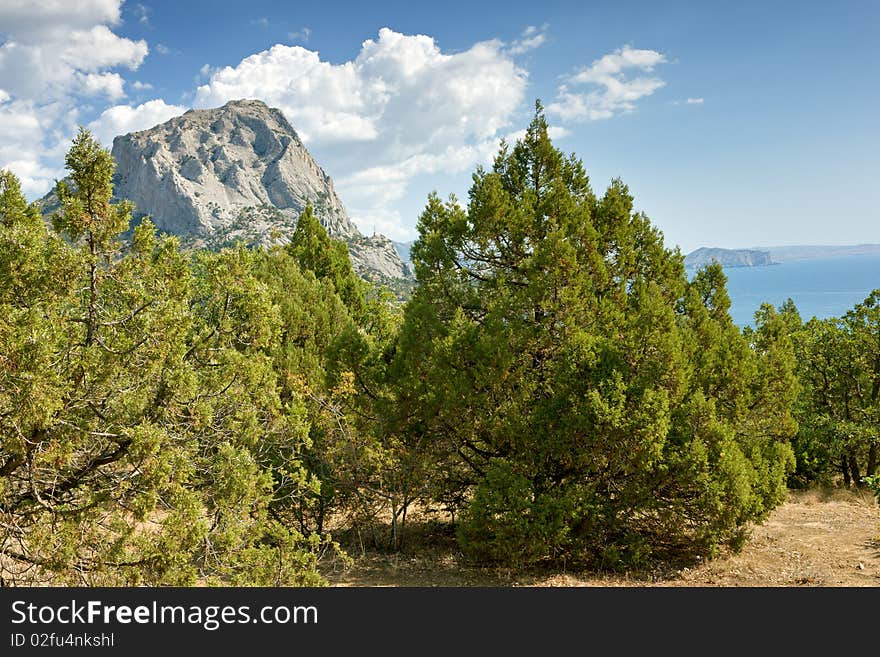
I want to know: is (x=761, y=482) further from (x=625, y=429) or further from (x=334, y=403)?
(x=334, y=403)

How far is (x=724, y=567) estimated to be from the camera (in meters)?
10.3

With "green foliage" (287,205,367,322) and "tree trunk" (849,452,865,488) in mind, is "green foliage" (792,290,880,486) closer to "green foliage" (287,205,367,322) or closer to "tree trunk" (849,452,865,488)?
"tree trunk" (849,452,865,488)

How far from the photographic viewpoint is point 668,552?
11039 millimetres

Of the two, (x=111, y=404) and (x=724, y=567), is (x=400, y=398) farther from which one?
(x=724, y=567)

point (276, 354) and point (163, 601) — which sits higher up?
point (276, 354)

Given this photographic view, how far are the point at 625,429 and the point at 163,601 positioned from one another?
693 centimetres

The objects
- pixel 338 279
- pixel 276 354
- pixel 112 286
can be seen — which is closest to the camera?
pixel 112 286

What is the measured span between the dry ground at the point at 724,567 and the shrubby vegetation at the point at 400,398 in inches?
20.1

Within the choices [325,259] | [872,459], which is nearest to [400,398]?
[325,259]

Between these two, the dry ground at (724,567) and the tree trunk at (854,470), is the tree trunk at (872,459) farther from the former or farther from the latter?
the dry ground at (724,567)

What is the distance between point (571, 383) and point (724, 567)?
461 centimetres

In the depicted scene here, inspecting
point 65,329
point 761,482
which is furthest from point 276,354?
point 761,482

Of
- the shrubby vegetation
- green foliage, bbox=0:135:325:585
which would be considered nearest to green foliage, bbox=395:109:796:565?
the shrubby vegetation

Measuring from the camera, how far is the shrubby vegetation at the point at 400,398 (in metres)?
5.80
